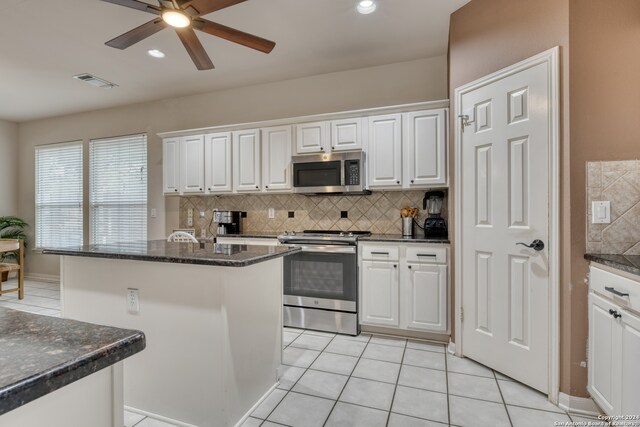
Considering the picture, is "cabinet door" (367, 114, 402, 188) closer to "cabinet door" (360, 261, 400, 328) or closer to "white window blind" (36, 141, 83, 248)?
"cabinet door" (360, 261, 400, 328)

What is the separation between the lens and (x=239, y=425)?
71.2 inches

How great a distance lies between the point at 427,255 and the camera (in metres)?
2.95

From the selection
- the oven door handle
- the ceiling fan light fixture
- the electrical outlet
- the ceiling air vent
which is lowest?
the electrical outlet

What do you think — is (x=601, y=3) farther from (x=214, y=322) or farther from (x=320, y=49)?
(x=214, y=322)

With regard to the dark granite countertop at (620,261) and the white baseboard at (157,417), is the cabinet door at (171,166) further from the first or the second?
the dark granite countertop at (620,261)

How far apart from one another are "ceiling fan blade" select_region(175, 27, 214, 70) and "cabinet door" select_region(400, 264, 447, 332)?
2.41m

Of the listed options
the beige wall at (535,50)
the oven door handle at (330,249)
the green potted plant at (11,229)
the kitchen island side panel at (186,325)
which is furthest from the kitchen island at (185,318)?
the green potted plant at (11,229)

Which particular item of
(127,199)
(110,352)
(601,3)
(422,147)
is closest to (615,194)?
(601,3)

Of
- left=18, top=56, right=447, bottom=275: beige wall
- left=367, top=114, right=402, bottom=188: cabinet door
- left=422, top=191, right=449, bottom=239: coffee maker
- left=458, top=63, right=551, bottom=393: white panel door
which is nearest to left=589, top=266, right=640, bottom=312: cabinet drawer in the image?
left=458, top=63, right=551, bottom=393: white panel door

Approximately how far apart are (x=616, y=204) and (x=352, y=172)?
6.72 ft

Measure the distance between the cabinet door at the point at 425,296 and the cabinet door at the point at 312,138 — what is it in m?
1.55

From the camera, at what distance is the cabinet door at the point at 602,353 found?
164 cm

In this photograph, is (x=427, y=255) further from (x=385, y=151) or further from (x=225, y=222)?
(x=225, y=222)

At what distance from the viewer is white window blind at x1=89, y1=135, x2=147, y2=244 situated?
4.97 metres
